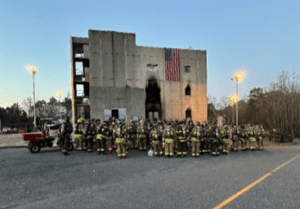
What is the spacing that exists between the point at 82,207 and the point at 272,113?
75.8 feet

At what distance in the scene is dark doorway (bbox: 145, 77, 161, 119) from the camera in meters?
26.0

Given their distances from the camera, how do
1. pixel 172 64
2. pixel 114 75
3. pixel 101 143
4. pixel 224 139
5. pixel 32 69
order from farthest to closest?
pixel 172 64 → pixel 114 75 → pixel 32 69 → pixel 224 139 → pixel 101 143

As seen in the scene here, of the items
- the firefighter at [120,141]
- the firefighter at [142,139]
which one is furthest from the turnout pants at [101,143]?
the firefighter at [142,139]

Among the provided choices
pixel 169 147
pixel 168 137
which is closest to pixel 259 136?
pixel 169 147

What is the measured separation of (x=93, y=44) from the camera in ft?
79.2

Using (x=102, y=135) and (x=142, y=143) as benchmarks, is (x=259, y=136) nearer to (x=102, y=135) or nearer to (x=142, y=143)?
(x=142, y=143)

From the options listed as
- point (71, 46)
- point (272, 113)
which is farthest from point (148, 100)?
point (272, 113)

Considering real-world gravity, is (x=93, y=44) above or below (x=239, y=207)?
above

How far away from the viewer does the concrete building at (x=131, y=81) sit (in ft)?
79.2

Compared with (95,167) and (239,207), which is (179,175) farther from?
(95,167)

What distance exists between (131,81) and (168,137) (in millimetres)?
15950

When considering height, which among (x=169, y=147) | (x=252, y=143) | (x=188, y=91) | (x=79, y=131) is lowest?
(x=252, y=143)

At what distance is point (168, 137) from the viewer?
10.6 m

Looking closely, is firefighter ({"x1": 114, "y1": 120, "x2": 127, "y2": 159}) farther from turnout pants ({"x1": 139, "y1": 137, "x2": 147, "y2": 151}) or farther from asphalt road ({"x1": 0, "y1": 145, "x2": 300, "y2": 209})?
turnout pants ({"x1": 139, "y1": 137, "x2": 147, "y2": 151})
